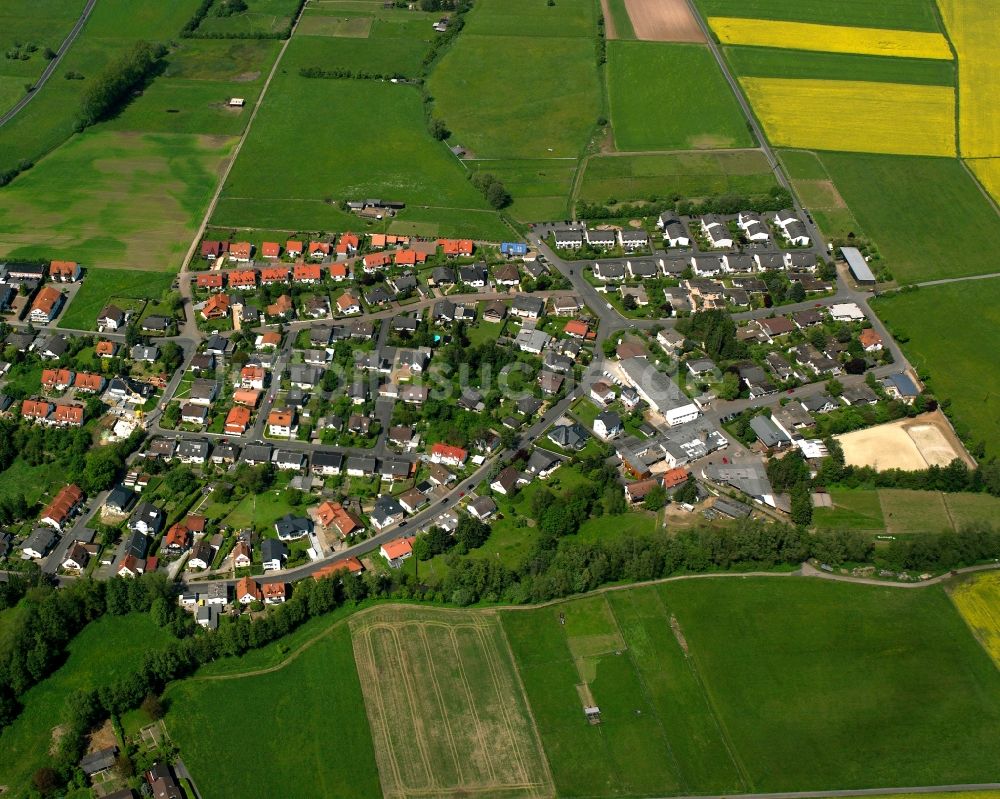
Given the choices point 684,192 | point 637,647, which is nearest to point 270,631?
point 637,647

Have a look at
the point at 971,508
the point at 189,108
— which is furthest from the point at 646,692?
the point at 189,108

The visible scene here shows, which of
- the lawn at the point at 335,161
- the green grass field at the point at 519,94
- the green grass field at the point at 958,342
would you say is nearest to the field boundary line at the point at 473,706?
the green grass field at the point at 958,342

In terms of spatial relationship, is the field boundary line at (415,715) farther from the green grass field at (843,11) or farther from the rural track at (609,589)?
the green grass field at (843,11)

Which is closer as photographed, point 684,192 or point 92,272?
point 92,272

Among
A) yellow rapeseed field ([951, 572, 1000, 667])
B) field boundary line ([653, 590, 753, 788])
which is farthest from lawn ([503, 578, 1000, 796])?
yellow rapeseed field ([951, 572, 1000, 667])

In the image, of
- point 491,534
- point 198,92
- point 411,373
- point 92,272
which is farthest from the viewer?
point 198,92

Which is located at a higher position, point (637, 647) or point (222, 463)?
point (222, 463)

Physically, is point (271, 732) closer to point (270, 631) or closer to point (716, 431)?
point (270, 631)
